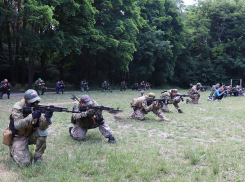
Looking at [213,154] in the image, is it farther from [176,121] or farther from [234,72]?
[234,72]

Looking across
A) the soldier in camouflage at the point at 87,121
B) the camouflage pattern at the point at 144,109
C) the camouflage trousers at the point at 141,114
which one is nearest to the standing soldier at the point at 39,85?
the camouflage trousers at the point at 141,114

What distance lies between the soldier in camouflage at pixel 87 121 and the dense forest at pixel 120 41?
13.5 meters

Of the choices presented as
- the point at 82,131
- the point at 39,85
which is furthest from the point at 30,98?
the point at 39,85

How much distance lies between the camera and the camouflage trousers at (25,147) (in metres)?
4.66

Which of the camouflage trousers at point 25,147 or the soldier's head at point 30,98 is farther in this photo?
the soldier's head at point 30,98

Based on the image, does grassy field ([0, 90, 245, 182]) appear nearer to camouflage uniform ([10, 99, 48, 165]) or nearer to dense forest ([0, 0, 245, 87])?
camouflage uniform ([10, 99, 48, 165])

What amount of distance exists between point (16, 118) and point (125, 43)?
24.0 metres

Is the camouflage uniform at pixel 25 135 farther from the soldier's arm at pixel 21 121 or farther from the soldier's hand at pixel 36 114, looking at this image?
the soldier's hand at pixel 36 114

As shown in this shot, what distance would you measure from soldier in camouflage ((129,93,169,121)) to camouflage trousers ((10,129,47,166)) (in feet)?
18.8

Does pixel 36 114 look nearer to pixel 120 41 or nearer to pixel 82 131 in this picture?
pixel 82 131

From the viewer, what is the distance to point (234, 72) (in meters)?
51.2

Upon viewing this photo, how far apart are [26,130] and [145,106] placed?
20.3ft

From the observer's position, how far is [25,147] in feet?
15.9

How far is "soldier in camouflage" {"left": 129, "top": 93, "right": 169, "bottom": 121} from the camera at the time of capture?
10.1 metres
